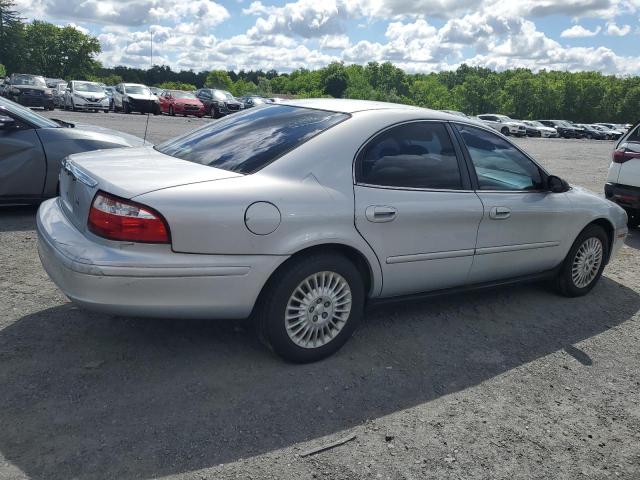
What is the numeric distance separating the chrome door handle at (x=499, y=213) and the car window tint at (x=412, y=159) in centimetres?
33

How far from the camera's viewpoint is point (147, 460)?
2623 mm

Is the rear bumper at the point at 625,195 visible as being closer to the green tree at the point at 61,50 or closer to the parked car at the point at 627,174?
the parked car at the point at 627,174

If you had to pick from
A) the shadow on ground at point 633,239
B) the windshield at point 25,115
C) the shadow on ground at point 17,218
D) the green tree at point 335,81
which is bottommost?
the shadow on ground at point 17,218

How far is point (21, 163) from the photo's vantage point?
6352 mm

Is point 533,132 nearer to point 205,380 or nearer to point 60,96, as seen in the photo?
point 60,96

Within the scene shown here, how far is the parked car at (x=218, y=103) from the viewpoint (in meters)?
33.2

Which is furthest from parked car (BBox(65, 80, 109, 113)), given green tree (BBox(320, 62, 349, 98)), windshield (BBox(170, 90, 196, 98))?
green tree (BBox(320, 62, 349, 98))

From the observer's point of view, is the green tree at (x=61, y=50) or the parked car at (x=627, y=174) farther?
the green tree at (x=61, y=50)

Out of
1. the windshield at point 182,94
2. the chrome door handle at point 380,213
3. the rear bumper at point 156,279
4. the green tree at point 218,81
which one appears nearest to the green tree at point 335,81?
the green tree at point 218,81

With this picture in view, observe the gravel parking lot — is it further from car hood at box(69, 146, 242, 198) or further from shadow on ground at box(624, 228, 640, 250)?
shadow on ground at box(624, 228, 640, 250)

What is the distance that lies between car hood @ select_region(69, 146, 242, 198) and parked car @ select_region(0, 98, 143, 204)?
2.78 metres

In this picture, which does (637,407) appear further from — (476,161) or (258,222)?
(258,222)

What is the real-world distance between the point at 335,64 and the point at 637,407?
13520cm

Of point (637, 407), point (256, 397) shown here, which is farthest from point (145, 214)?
point (637, 407)
